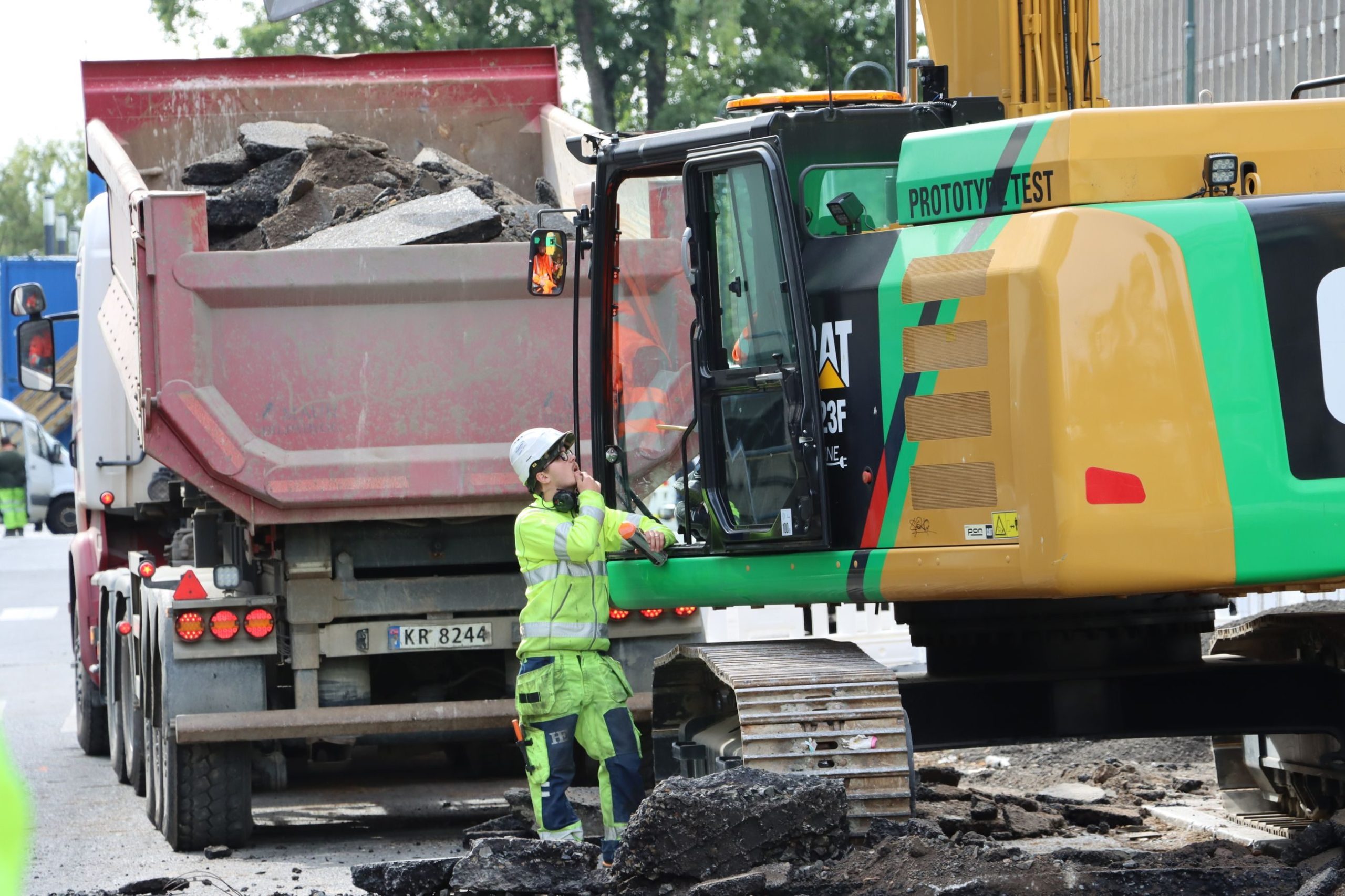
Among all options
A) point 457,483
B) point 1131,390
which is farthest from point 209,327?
point 1131,390

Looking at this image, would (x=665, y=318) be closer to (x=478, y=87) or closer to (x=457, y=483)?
(x=457, y=483)

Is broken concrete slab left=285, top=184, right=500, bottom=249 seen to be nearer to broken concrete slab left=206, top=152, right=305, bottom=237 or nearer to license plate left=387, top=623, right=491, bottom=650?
broken concrete slab left=206, top=152, right=305, bottom=237

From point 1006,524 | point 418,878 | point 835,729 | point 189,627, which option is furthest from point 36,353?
point 1006,524

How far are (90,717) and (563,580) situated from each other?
5954 mm

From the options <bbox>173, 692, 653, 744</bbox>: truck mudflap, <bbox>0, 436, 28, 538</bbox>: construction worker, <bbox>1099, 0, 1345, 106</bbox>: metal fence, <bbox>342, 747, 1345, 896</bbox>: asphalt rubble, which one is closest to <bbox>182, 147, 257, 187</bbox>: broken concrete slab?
<bbox>173, 692, 653, 744</bbox>: truck mudflap

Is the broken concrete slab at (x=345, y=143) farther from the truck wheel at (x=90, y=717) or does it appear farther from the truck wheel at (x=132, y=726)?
the truck wheel at (x=90, y=717)

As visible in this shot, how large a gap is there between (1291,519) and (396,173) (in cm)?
562

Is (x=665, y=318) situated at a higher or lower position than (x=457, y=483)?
higher

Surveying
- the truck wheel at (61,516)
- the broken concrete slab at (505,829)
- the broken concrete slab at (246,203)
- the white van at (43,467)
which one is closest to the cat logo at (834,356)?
the broken concrete slab at (505,829)

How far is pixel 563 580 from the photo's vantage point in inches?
277

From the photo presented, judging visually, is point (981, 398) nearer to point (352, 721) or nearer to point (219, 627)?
point (352, 721)

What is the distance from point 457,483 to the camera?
8.13 metres

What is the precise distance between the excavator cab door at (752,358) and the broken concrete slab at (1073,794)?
A: 308 cm

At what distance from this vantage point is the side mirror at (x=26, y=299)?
38.0ft
